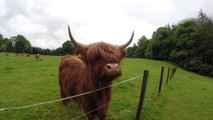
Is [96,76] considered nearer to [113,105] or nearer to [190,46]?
[113,105]

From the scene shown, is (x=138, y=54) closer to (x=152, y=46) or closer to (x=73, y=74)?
(x=152, y=46)

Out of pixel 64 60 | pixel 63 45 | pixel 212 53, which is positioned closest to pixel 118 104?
pixel 64 60

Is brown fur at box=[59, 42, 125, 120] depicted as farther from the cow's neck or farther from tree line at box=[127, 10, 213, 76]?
tree line at box=[127, 10, 213, 76]

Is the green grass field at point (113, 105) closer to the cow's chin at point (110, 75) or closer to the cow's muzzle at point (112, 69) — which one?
the cow's chin at point (110, 75)

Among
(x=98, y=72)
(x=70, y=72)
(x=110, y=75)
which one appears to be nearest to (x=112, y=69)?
(x=110, y=75)

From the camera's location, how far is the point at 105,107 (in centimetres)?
475

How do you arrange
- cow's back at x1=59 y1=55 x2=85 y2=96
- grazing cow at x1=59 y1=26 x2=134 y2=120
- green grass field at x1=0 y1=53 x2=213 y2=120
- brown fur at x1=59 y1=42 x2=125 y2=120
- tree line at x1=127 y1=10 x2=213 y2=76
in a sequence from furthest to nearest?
tree line at x1=127 y1=10 x2=213 y2=76 → green grass field at x1=0 y1=53 x2=213 y2=120 → cow's back at x1=59 y1=55 x2=85 y2=96 → brown fur at x1=59 y1=42 x2=125 y2=120 → grazing cow at x1=59 y1=26 x2=134 y2=120

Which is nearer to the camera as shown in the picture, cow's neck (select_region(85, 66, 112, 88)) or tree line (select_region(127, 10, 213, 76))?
cow's neck (select_region(85, 66, 112, 88))

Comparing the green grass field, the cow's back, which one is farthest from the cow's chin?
the green grass field

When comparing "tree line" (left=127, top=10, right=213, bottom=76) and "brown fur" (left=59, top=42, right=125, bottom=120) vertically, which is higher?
"tree line" (left=127, top=10, right=213, bottom=76)

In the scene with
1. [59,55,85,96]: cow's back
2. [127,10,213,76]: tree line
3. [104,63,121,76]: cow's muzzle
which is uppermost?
[127,10,213,76]: tree line

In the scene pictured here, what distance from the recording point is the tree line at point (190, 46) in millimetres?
40219

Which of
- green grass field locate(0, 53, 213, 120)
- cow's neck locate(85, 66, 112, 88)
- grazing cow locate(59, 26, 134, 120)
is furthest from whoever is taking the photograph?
green grass field locate(0, 53, 213, 120)

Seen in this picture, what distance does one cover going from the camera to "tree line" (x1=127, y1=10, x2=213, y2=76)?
40.2 m
